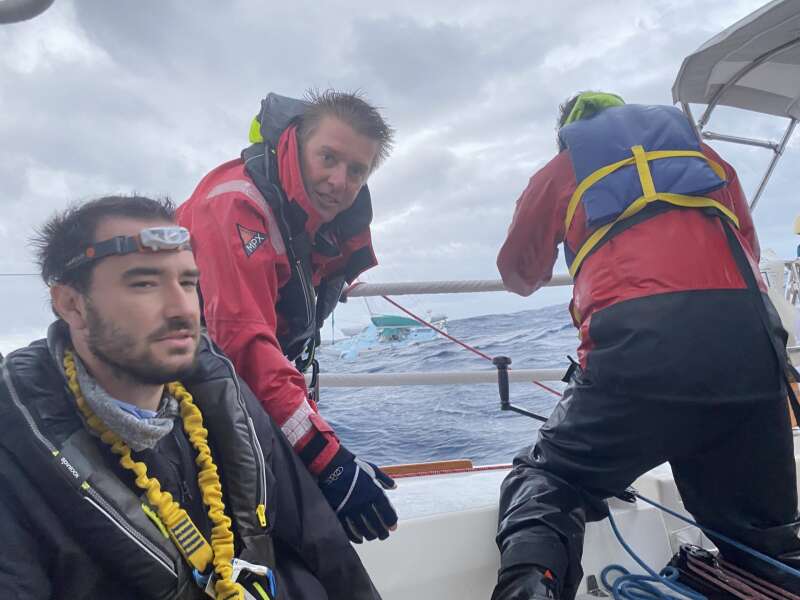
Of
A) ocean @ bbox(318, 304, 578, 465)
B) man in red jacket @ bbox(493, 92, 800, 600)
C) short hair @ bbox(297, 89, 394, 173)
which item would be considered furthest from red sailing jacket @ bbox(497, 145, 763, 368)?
ocean @ bbox(318, 304, 578, 465)

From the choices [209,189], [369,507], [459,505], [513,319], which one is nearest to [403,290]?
[459,505]

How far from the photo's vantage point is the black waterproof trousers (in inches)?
64.5

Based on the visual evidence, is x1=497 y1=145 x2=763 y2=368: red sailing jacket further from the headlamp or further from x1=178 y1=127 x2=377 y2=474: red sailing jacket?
the headlamp

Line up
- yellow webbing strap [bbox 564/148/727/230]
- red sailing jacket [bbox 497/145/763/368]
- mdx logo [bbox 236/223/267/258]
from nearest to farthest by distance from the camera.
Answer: mdx logo [bbox 236/223/267/258], red sailing jacket [bbox 497/145/763/368], yellow webbing strap [bbox 564/148/727/230]

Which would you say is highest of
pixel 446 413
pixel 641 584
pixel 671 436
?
pixel 671 436

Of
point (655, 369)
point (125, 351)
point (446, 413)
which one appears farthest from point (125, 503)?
point (446, 413)

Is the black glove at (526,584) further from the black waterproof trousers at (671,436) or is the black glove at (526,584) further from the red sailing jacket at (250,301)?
the red sailing jacket at (250,301)

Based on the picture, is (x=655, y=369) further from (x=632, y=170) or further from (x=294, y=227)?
(x=294, y=227)

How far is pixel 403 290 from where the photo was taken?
2914mm

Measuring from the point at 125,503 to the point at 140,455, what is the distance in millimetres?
122

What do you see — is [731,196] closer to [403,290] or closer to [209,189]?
[403,290]

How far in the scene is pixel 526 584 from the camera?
1.63 meters

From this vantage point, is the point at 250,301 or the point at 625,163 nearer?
the point at 250,301

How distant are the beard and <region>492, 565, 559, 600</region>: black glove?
41.9 inches
